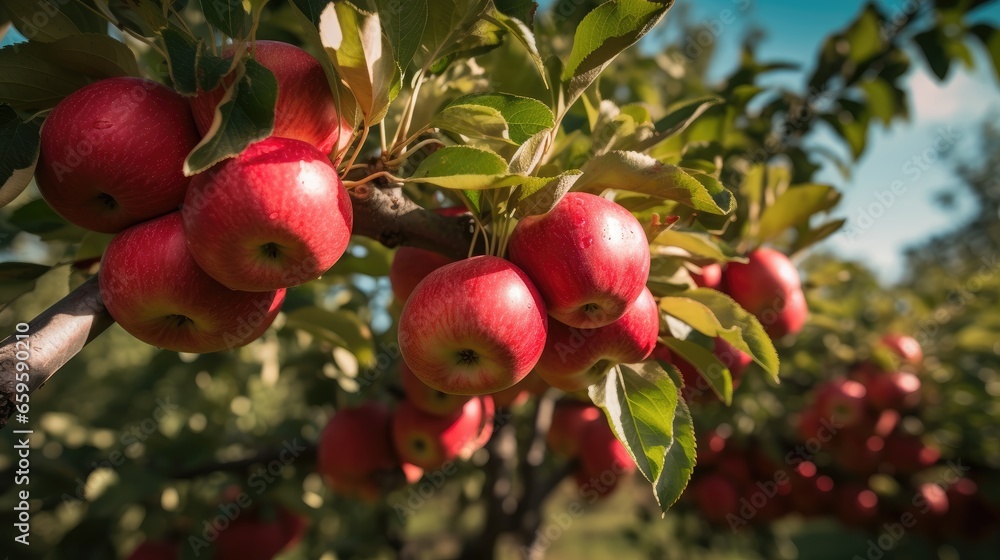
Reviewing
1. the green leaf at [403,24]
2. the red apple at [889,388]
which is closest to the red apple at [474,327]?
the green leaf at [403,24]

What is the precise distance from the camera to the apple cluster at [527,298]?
861mm

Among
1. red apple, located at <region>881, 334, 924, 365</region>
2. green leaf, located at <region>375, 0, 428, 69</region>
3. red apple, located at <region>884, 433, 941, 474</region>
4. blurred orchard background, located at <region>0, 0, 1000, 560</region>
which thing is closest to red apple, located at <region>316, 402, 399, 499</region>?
blurred orchard background, located at <region>0, 0, 1000, 560</region>

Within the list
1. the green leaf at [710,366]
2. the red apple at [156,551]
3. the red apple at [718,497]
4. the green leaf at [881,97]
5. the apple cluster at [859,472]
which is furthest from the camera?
the red apple at [718,497]

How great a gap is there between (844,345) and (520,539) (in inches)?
69.7

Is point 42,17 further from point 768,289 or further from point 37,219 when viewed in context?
point 768,289

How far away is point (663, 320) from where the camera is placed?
3.91 feet

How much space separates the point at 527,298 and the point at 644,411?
30cm

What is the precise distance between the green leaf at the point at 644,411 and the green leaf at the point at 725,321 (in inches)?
4.8

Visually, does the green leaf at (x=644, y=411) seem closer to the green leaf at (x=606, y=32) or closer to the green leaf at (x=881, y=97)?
the green leaf at (x=606, y=32)

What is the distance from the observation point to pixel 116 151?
813 mm

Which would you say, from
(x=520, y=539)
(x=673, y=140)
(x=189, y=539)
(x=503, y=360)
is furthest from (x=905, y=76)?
(x=189, y=539)

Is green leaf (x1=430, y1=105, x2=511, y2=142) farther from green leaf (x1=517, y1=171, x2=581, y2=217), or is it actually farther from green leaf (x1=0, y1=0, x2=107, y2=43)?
green leaf (x1=0, y1=0, x2=107, y2=43)

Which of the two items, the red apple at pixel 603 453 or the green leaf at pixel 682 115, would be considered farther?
the red apple at pixel 603 453

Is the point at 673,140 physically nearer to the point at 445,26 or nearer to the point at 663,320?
the point at 663,320
